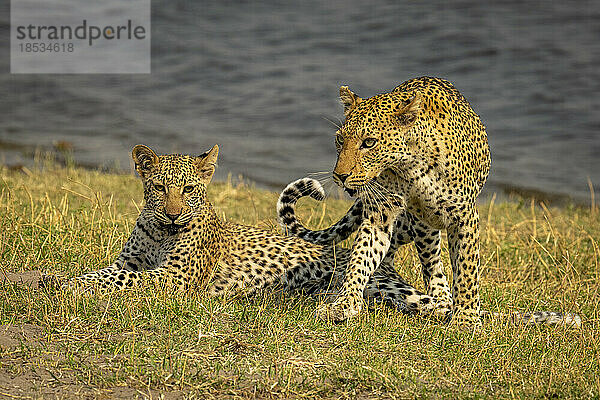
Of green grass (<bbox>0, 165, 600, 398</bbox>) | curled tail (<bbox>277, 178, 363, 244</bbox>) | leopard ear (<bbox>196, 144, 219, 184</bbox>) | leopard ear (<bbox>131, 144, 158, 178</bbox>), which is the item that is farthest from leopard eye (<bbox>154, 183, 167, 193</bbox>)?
curled tail (<bbox>277, 178, 363, 244</bbox>)

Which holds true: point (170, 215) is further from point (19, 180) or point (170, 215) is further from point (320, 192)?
point (19, 180)

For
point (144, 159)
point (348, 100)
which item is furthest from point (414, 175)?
point (144, 159)

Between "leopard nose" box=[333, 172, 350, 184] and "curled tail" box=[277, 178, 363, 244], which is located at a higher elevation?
"leopard nose" box=[333, 172, 350, 184]

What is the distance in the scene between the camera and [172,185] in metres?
6.43

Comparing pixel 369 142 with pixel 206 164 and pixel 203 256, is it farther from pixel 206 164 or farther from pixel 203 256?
pixel 203 256

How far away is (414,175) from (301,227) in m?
1.64

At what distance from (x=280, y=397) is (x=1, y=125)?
550 inches

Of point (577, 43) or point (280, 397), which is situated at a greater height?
point (577, 43)

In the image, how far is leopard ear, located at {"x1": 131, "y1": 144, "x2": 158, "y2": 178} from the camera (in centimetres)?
654

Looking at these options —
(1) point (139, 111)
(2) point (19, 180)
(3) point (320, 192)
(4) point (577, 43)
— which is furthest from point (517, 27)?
(3) point (320, 192)

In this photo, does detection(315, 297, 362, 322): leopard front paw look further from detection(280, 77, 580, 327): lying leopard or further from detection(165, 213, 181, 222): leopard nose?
detection(165, 213, 181, 222): leopard nose

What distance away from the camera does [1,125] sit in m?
17.2

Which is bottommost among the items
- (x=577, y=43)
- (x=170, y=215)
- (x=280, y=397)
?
(x=280, y=397)

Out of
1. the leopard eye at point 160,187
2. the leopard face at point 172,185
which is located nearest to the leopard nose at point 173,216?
the leopard face at point 172,185
